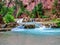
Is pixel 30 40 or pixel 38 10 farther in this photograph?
pixel 38 10

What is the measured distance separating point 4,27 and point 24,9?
18727 mm

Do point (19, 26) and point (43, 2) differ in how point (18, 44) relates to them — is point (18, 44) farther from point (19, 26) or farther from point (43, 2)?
point (43, 2)

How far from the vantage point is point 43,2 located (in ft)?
148

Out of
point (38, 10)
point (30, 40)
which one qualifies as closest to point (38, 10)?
point (38, 10)

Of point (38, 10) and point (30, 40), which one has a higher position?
point (30, 40)

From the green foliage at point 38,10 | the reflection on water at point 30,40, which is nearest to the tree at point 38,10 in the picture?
the green foliage at point 38,10

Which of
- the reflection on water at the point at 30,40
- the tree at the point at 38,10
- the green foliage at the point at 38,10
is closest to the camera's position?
the reflection on water at the point at 30,40

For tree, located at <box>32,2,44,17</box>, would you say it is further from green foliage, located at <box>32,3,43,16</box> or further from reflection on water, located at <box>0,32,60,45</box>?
reflection on water, located at <box>0,32,60,45</box>

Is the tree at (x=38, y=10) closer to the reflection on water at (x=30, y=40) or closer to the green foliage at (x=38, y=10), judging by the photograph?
the green foliage at (x=38, y=10)

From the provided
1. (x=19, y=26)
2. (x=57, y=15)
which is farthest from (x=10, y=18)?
(x=57, y=15)

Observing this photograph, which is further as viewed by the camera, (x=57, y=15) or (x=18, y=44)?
(x=57, y=15)

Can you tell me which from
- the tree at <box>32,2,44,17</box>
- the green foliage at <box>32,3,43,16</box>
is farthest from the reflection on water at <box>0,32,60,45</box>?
the green foliage at <box>32,3,43,16</box>

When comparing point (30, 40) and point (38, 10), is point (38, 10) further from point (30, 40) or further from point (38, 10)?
point (30, 40)

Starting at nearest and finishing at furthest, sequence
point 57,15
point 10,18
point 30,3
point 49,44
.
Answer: point 49,44, point 10,18, point 57,15, point 30,3
